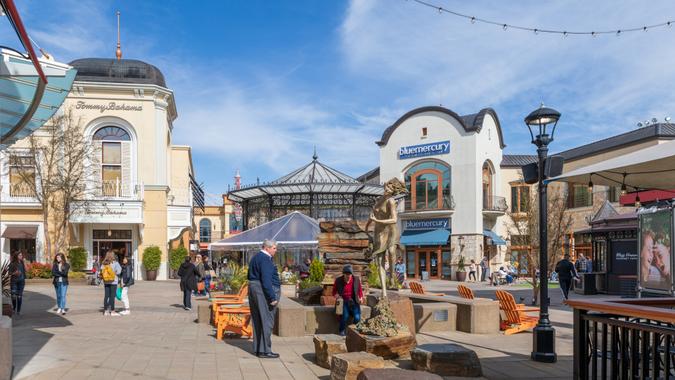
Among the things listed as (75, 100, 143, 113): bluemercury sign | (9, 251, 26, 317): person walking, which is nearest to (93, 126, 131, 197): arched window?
(75, 100, 143, 113): bluemercury sign

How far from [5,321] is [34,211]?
2651 cm

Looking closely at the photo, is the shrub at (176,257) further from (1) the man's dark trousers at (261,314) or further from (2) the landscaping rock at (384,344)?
(2) the landscaping rock at (384,344)

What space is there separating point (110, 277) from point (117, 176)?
1922 cm

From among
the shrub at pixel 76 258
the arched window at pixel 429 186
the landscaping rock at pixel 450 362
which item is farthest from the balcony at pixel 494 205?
the landscaping rock at pixel 450 362

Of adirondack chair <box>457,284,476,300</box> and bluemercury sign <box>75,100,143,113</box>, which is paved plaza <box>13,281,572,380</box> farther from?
bluemercury sign <box>75,100,143,113</box>

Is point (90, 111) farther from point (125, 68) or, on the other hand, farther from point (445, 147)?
point (445, 147)

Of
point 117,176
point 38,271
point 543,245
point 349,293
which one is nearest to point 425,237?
point 117,176

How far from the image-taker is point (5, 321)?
7066mm

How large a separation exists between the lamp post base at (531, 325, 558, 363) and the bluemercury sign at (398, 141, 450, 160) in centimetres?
3282

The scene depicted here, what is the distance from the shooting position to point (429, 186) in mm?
41844

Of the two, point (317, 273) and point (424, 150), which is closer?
point (317, 273)

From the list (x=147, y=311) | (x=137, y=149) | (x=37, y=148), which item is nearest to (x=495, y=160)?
(x=137, y=149)

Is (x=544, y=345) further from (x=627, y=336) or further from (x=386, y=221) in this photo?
(x=627, y=336)

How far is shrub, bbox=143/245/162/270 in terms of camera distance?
31.7 m
